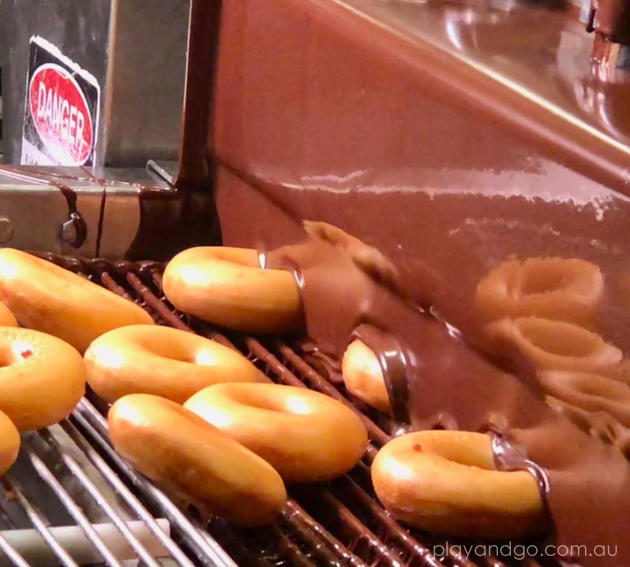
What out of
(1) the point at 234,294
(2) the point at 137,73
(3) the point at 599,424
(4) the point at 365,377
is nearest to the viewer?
(3) the point at 599,424

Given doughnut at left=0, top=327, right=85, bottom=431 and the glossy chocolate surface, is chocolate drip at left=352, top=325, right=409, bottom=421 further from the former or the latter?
doughnut at left=0, top=327, right=85, bottom=431

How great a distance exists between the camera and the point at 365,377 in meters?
0.94

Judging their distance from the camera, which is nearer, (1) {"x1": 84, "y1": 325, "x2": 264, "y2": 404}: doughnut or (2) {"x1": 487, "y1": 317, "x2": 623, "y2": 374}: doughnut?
(2) {"x1": 487, "y1": 317, "x2": 623, "y2": 374}: doughnut

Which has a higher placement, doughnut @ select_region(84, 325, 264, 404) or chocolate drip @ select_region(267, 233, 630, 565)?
chocolate drip @ select_region(267, 233, 630, 565)

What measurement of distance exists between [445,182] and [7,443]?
37cm

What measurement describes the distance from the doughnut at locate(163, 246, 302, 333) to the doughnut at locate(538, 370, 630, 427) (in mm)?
358

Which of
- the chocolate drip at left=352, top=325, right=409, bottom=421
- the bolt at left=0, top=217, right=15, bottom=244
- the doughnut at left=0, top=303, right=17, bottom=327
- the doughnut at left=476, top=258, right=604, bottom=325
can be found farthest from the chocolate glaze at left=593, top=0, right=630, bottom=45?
the bolt at left=0, top=217, right=15, bottom=244

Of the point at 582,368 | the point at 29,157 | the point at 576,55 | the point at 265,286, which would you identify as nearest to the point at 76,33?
the point at 29,157

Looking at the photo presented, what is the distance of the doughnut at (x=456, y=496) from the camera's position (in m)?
0.76

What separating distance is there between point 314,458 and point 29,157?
1016mm

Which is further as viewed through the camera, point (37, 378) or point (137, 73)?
point (137, 73)

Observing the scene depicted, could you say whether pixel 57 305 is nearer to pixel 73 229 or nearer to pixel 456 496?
pixel 73 229

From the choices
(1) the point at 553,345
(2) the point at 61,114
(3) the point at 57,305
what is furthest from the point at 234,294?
(2) the point at 61,114

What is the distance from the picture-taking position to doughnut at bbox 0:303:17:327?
95 centimetres
